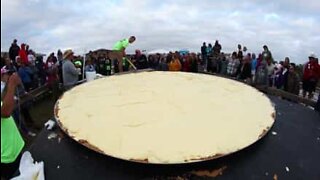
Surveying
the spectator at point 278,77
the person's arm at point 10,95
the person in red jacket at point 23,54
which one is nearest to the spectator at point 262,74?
the spectator at point 278,77

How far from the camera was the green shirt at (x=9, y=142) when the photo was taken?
372 centimetres

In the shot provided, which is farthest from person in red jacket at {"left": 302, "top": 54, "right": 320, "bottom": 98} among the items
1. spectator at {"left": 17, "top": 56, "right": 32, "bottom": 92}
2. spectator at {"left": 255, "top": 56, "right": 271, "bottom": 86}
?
spectator at {"left": 17, "top": 56, "right": 32, "bottom": 92}

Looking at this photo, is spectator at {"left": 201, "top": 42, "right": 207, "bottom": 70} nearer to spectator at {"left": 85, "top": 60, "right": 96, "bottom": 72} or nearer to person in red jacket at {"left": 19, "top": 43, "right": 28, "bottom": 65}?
spectator at {"left": 85, "top": 60, "right": 96, "bottom": 72}

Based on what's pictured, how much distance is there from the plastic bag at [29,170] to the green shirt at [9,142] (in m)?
0.10

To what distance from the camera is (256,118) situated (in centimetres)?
451

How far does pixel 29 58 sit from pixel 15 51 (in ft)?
1.91

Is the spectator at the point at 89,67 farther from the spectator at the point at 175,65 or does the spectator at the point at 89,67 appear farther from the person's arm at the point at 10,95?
the person's arm at the point at 10,95

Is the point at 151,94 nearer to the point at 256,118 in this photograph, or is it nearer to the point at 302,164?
the point at 256,118

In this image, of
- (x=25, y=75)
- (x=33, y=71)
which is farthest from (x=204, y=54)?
(x=25, y=75)

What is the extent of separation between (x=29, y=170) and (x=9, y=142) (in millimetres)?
332

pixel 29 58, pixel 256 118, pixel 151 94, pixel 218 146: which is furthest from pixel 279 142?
pixel 29 58

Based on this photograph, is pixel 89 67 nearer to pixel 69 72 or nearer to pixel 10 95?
pixel 69 72

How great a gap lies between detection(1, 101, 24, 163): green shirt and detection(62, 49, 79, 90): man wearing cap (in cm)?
392

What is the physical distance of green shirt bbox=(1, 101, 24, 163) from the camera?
3.72m
